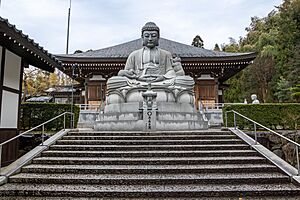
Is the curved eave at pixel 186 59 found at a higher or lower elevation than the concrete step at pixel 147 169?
higher

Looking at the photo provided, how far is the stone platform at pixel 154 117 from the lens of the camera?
328 inches

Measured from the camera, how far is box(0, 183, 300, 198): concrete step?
4.26 metres

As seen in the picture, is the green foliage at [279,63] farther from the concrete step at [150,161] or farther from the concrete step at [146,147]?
the concrete step at [150,161]

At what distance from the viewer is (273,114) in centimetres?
1199

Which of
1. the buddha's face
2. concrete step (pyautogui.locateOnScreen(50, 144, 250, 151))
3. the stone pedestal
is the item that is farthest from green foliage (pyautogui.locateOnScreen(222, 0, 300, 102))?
concrete step (pyautogui.locateOnScreen(50, 144, 250, 151))

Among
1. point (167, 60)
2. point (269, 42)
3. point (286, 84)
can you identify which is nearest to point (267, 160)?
point (167, 60)

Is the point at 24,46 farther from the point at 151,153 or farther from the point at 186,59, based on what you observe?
the point at 186,59

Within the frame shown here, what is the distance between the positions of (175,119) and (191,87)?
175 cm

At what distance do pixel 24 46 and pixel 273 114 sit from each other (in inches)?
435

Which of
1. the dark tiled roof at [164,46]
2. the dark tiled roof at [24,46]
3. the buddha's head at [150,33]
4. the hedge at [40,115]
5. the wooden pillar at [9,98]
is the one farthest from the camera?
the dark tiled roof at [164,46]

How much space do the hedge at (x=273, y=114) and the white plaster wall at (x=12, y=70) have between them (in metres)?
9.44

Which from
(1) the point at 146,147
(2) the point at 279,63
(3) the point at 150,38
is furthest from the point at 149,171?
(2) the point at 279,63

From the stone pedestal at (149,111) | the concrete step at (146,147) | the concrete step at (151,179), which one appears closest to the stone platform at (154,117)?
the stone pedestal at (149,111)

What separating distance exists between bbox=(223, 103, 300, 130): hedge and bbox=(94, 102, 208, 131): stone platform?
13.3 feet
